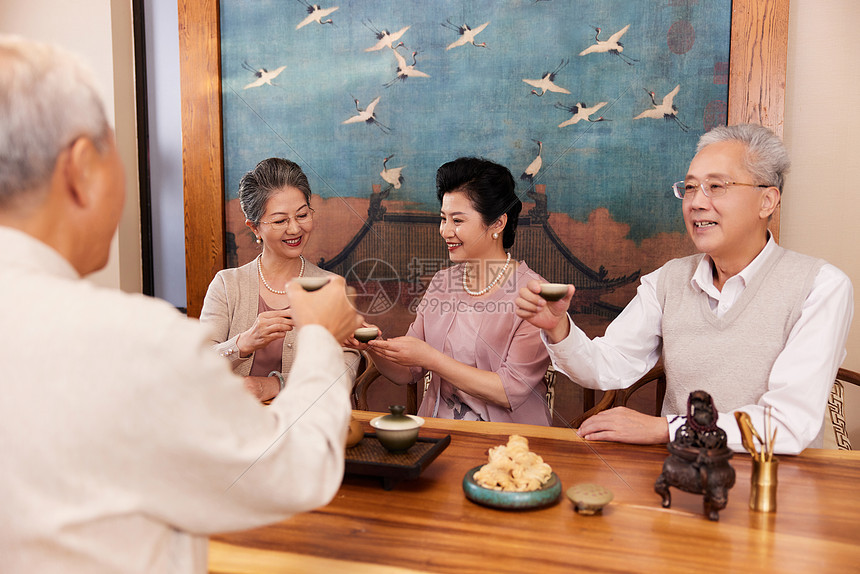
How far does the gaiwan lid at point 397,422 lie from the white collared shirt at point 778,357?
64 cm

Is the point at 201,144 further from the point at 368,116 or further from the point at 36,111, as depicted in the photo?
the point at 36,111

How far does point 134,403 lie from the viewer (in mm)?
717

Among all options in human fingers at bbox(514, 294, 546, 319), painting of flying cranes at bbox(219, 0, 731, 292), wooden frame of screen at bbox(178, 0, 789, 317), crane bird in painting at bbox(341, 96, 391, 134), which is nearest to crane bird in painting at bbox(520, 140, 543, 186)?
painting of flying cranes at bbox(219, 0, 731, 292)

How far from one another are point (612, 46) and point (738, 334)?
145 centimetres

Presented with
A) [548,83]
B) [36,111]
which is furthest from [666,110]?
[36,111]

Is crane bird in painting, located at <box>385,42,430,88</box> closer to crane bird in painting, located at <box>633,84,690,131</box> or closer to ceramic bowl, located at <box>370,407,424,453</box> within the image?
crane bird in painting, located at <box>633,84,690,131</box>

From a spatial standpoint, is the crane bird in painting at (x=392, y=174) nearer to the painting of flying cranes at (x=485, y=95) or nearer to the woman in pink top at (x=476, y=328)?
the painting of flying cranes at (x=485, y=95)

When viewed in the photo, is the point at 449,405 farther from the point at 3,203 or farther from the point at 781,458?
the point at 3,203

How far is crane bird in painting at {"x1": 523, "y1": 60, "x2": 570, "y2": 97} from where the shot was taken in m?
2.77

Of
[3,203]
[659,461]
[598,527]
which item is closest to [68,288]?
[3,203]

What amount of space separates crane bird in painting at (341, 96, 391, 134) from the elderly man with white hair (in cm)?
224

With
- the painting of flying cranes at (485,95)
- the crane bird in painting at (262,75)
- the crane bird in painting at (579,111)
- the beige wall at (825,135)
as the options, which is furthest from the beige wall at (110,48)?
the beige wall at (825,135)

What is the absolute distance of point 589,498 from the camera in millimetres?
1239

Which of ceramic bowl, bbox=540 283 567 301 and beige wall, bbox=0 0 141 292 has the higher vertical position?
beige wall, bbox=0 0 141 292
